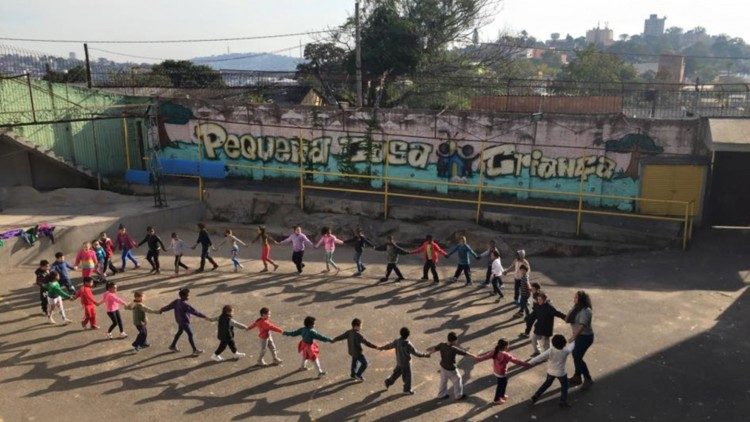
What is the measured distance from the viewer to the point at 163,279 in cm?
1529

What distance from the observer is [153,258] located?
51.4 ft

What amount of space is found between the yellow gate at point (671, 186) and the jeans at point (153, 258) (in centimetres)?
1424

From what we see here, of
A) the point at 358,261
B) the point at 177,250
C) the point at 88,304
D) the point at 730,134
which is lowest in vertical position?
the point at 358,261

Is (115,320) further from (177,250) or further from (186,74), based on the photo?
(186,74)

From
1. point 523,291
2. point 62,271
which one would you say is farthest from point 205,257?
point 523,291

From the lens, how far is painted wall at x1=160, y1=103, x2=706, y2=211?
18672mm

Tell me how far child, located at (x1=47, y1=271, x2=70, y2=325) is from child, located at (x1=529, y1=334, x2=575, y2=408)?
9326 millimetres

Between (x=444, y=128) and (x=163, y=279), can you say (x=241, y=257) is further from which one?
(x=444, y=128)

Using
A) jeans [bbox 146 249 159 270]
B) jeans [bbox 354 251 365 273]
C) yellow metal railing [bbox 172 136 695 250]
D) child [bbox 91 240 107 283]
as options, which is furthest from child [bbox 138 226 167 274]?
yellow metal railing [bbox 172 136 695 250]

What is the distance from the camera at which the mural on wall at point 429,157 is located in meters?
18.9

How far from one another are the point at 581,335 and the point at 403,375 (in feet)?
9.64

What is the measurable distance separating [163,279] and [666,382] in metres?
11.5

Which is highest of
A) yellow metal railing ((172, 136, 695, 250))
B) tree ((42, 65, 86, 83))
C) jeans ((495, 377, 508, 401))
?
tree ((42, 65, 86, 83))

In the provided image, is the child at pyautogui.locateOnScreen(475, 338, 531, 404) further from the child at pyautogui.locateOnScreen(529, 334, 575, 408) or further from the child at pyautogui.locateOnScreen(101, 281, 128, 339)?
the child at pyautogui.locateOnScreen(101, 281, 128, 339)
